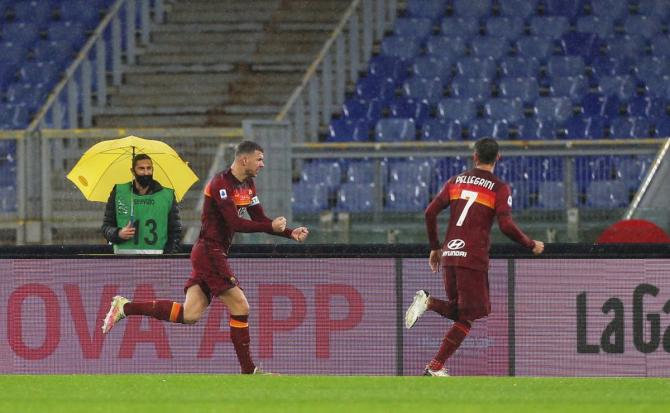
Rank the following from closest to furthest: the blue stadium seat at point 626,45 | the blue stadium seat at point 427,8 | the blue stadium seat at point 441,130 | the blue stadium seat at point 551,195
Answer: the blue stadium seat at point 551,195 < the blue stadium seat at point 441,130 < the blue stadium seat at point 626,45 < the blue stadium seat at point 427,8

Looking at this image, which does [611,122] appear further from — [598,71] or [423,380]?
[423,380]

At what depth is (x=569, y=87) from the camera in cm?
2172

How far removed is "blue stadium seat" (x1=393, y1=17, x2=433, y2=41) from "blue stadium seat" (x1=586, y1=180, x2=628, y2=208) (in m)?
7.05

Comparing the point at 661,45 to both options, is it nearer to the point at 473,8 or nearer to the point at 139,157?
the point at 473,8

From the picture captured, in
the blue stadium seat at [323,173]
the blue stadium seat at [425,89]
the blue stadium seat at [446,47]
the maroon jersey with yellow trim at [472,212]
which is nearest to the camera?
the maroon jersey with yellow trim at [472,212]

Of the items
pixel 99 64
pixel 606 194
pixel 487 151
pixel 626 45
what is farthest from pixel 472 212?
pixel 99 64

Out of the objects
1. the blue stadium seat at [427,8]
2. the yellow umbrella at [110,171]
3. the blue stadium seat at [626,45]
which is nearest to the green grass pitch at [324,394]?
the yellow umbrella at [110,171]

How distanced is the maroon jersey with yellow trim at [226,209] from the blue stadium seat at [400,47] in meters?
10.5

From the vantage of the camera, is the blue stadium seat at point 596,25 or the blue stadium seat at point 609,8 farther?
the blue stadium seat at point 609,8

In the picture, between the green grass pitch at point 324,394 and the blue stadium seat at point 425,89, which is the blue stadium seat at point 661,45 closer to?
the blue stadium seat at point 425,89

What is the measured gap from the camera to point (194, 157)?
16.8 meters

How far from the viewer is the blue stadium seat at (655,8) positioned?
2284 centimetres

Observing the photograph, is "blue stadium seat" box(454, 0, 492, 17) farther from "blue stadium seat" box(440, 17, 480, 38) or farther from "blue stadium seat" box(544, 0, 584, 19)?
"blue stadium seat" box(544, 0, 584, 19)

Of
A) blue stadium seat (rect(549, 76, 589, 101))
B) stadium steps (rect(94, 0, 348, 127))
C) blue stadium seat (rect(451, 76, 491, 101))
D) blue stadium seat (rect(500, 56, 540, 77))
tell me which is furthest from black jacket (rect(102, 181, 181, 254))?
blue stadium seat (rect(500, 56, 540, 77))
